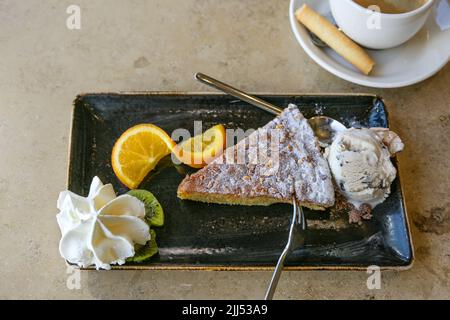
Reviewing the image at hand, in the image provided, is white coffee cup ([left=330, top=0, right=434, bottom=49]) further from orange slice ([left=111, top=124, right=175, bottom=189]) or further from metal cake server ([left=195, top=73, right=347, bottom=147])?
orange slice ([left=111, top=124, right=175, bottom=189])

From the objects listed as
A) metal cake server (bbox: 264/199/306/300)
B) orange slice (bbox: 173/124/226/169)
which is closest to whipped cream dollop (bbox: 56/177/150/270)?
orange slice (bbox: 173/124/226/169)

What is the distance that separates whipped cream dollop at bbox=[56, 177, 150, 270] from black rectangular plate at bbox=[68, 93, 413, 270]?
53 mm

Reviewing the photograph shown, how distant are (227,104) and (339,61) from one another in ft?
1.17

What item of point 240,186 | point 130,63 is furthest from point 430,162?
point 130,63

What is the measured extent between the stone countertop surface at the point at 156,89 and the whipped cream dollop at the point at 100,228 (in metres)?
0.11

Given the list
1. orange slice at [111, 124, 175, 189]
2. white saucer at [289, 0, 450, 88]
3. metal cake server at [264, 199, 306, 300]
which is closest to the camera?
metal cake server at [264, 199, 306, 300]

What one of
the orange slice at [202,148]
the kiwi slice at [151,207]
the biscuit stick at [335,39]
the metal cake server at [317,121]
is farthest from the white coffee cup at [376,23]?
the kiwi slice at [151,207]

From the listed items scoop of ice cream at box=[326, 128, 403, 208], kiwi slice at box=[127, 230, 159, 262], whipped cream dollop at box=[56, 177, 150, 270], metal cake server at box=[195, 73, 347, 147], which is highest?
metal cake server at box=[195, 73, 347, 147]

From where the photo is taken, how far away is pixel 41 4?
5.46ft

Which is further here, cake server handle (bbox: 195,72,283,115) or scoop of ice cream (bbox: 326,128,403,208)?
cake server handle (bbox: 195,72,283,115)

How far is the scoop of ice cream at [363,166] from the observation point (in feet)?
4.02

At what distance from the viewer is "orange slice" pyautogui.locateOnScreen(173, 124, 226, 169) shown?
130 cm

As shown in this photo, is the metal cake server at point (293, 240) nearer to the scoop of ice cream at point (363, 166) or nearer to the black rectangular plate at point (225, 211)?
the black rectangular plate at point (225, 211)
